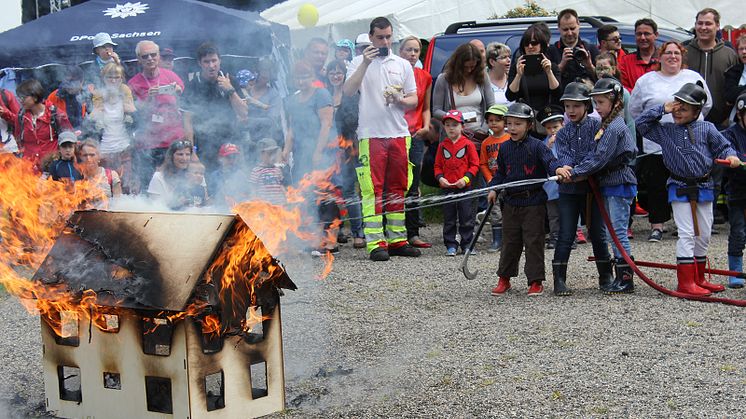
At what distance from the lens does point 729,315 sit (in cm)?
706

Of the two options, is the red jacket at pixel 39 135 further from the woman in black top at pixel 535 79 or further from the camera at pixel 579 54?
the camera at pixel 579 54

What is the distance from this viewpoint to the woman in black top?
31.9 ft

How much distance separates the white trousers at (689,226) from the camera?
25.3ft

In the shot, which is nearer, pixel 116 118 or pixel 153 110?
pixel 153 110

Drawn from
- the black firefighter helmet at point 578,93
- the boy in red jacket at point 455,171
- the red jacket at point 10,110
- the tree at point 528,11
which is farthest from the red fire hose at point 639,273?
the tree at point 528,11

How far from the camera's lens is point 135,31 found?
10008 millimetres

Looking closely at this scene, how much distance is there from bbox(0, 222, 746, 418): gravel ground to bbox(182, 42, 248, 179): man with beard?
139 cm

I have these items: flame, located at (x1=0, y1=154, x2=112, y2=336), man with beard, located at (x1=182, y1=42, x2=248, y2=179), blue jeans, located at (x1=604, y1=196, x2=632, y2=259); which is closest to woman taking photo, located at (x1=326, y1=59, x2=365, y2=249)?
man with beard, located at (x1=182, y1=42, x2=248, y2=179)

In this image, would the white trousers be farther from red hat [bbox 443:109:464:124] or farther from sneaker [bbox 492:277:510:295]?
red hat [bbox 443:109:464:124]

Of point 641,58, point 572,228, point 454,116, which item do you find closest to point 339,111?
point 454,116

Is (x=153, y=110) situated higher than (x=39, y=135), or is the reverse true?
(x=153, y=110)

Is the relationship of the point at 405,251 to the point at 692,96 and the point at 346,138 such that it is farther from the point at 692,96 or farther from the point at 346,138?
the point at 692,96

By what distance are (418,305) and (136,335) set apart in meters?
3.20

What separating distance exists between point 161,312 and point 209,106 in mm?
3498
